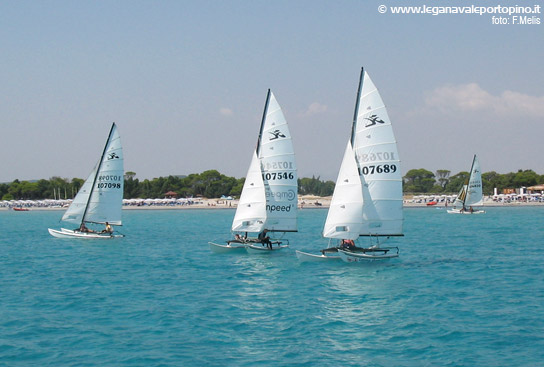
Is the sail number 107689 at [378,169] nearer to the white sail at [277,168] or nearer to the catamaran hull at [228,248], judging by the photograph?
the white sail at [277,168]

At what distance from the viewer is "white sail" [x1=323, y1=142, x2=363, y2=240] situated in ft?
119

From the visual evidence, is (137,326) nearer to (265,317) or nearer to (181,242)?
(265,317)

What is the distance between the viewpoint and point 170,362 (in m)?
18.4

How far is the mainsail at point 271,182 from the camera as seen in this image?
43.4m

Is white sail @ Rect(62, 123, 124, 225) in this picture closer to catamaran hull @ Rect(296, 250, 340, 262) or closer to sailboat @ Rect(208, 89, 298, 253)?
sailboat @ Rect(208, 89, 298, 253)

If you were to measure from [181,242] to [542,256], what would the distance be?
3225 centimetres

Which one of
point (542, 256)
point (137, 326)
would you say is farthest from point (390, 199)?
point (137, 326)

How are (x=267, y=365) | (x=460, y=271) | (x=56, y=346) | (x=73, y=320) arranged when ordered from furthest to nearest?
(x=460, y=271) → (x=73, y=320) → (x=56, y=346) → (x=267, y=365)

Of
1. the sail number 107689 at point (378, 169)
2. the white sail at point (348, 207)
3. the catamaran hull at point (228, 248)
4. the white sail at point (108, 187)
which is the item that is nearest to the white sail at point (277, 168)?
the catamaran hull at point (228, 248)

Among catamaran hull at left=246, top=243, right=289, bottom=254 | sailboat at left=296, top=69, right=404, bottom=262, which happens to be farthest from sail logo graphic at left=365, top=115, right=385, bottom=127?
catamaran hull at left=246, top=243, right=289, bottom=254

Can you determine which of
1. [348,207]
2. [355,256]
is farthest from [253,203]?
[355,256]

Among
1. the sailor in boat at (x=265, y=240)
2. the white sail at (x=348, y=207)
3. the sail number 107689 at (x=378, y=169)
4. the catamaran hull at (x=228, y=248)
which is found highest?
the sail number 107689 at (x=378, y=169)

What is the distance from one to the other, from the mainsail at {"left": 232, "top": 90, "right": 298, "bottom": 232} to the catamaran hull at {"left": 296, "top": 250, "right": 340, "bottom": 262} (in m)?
5.20

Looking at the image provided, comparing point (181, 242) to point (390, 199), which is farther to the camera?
point (181, 242)
